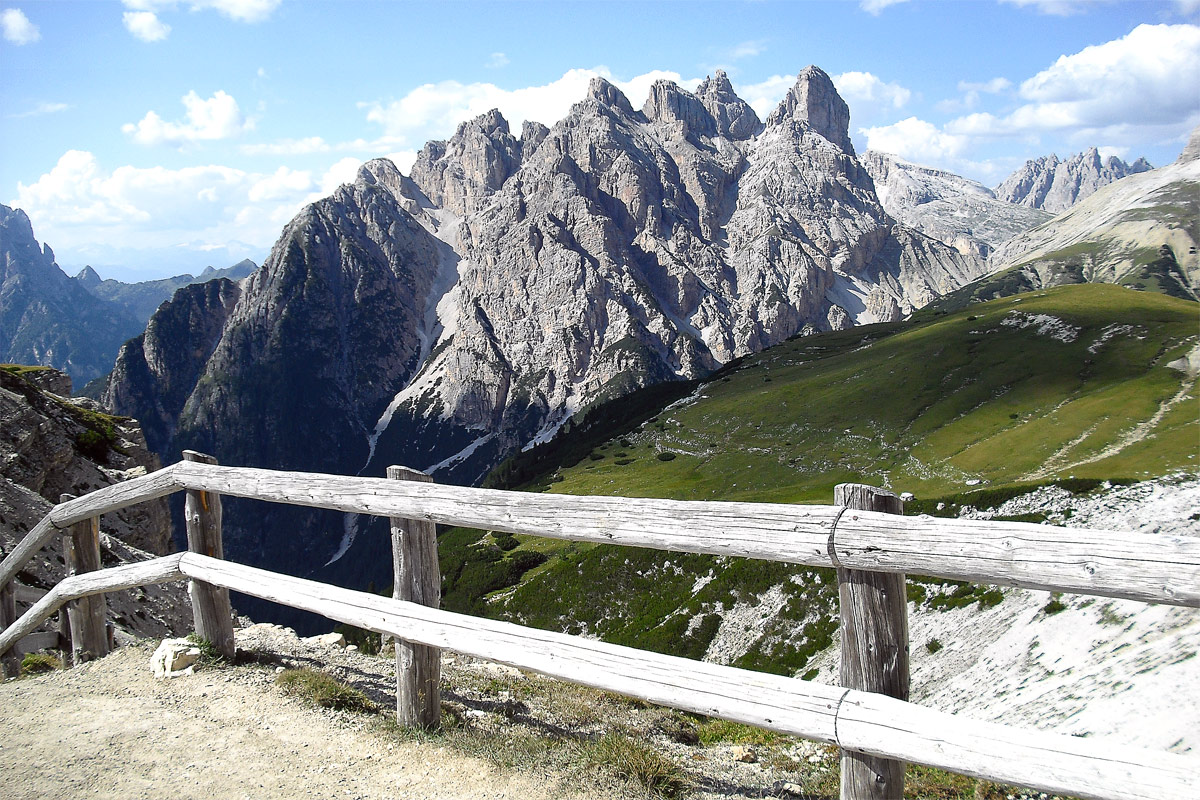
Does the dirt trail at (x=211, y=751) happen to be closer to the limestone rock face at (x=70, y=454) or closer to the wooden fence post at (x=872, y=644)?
the wooden fence post at (x=872, y=644)

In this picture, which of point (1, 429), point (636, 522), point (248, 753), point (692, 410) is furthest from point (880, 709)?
point (692, 410)

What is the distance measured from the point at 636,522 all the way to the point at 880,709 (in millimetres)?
2274

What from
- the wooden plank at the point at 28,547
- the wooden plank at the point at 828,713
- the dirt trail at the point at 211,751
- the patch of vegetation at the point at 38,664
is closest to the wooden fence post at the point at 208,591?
the dirt trail at the point at 211,751

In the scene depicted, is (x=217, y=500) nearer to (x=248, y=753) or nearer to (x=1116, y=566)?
(x=248, y=753)

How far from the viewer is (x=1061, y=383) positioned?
9156 cm

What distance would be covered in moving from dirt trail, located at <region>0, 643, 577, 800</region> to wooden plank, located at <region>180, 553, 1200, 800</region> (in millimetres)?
1172

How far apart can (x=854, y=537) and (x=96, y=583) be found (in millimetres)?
11793

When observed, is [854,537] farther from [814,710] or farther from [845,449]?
[845,449]

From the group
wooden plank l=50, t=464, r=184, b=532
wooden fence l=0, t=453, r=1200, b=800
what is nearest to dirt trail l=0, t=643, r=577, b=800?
wooden fence l=0, t=453, r=1200, b=800

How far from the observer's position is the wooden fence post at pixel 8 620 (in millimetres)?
12383

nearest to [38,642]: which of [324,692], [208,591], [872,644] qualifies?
[208,591]

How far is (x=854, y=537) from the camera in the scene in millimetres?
4906

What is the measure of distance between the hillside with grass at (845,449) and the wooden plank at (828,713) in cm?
2363

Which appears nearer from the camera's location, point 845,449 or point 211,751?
point 211,751
